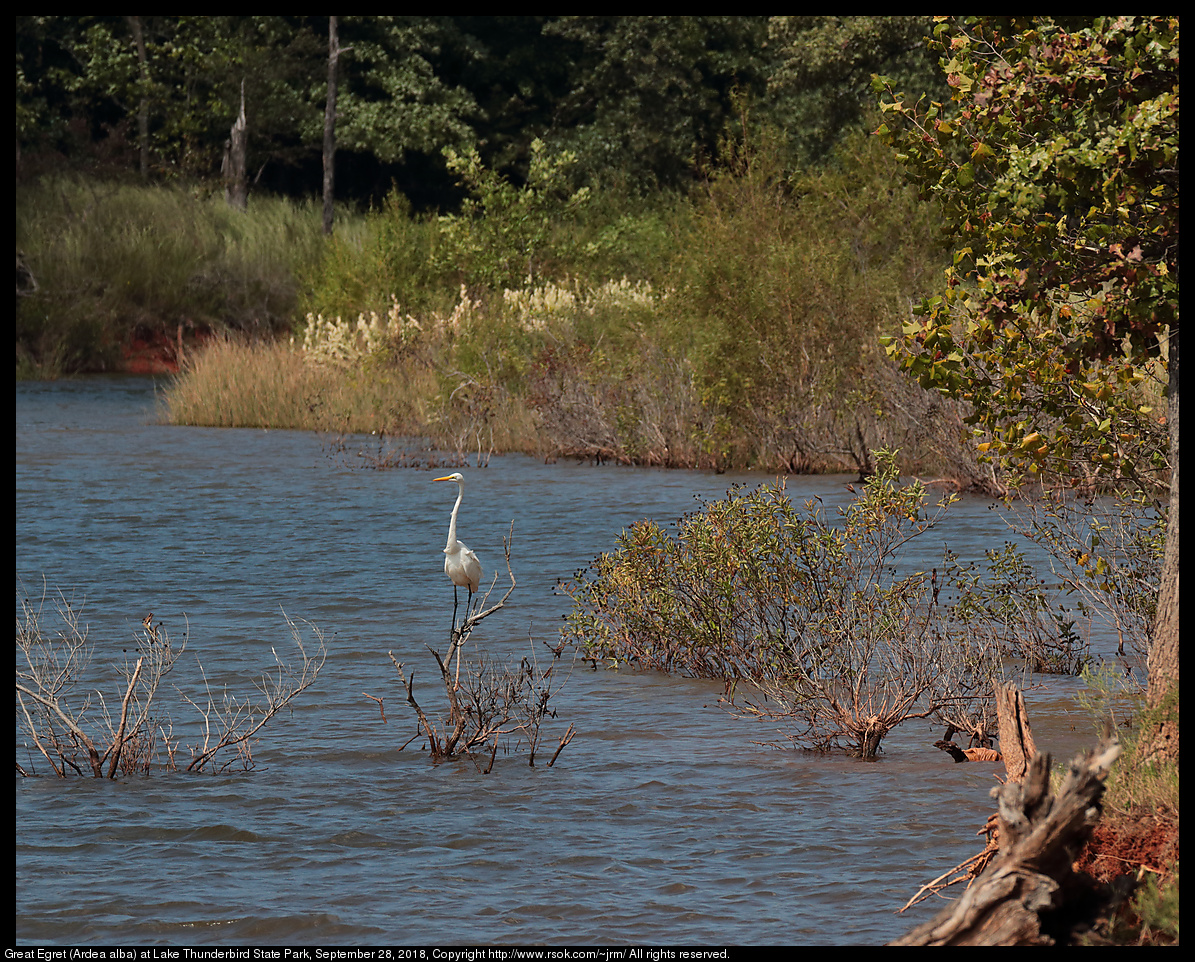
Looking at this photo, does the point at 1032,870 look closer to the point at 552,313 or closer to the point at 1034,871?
the point at 1034,871

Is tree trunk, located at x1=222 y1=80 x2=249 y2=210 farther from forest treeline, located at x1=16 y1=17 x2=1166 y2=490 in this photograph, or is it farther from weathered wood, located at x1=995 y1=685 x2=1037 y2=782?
weathered wood, located at x1=995 y1=685 x2=1037 y2=782

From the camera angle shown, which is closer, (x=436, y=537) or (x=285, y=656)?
(x=285, y=656)

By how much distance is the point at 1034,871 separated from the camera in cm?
407

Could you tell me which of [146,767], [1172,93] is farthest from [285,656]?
[1172,93]

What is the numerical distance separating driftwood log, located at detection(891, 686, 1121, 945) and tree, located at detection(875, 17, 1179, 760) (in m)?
1.32

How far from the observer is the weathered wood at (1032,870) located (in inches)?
158

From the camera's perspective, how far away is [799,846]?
6.52 m

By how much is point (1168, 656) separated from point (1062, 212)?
2008 mm

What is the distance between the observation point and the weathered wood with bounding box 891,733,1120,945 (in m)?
4.02

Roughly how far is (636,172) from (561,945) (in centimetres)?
4204

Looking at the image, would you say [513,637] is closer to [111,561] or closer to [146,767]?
[146,767]

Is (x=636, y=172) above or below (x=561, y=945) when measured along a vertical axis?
above

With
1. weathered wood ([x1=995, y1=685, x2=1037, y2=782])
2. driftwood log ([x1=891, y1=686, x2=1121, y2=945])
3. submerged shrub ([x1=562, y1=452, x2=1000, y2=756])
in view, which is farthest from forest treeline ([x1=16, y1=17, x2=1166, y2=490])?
driftwood log ([x1=891, y1=686, x2=1121, y2=945])

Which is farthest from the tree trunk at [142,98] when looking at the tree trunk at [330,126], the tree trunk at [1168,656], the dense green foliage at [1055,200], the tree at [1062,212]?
the tree trunk at [1168,656]
